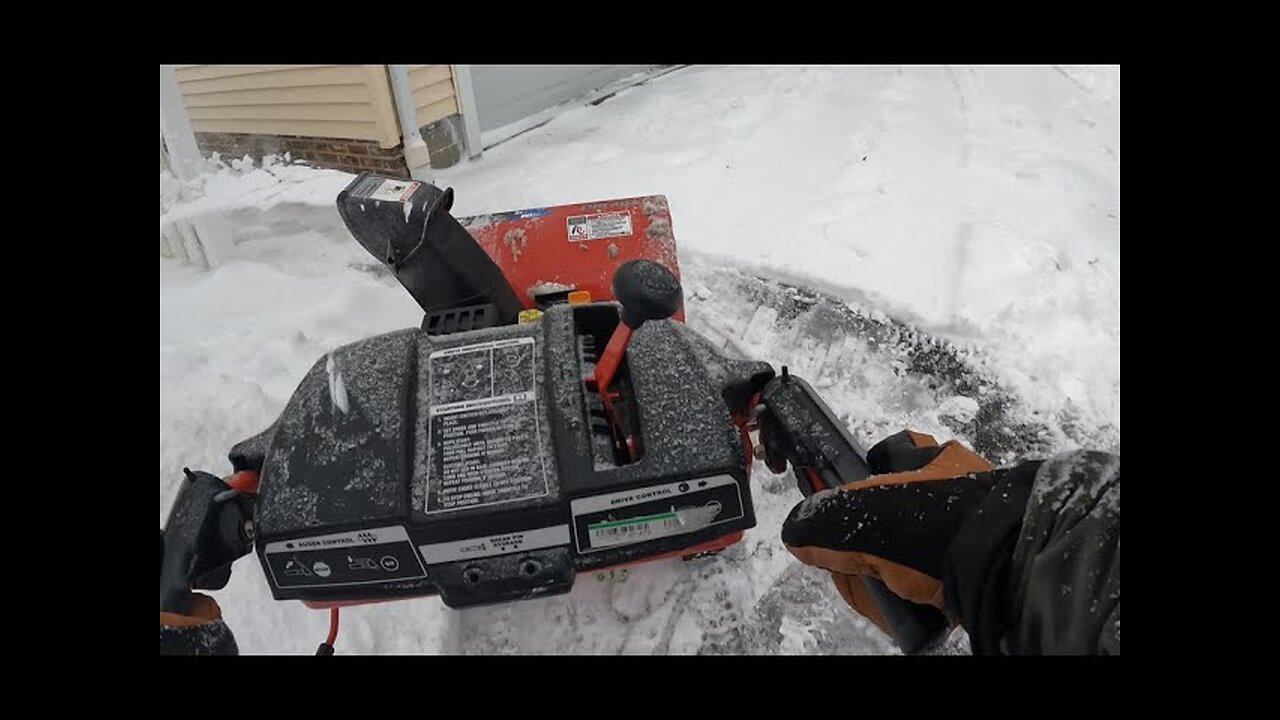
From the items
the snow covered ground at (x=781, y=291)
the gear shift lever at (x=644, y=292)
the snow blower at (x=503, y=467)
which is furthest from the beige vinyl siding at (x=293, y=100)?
the gear shift lever at (x=644, y=292)

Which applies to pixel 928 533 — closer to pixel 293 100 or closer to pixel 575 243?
pixel 575 243

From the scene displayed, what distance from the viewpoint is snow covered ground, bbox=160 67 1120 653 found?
2.36 metres

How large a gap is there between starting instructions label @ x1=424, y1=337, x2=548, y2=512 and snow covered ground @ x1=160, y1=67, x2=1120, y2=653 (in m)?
1.16

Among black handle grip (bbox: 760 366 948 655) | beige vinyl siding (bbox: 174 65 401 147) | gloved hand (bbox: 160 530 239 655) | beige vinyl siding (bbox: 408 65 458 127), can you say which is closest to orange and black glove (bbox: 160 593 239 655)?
gloved hand (bbox: 160 530 239 655)

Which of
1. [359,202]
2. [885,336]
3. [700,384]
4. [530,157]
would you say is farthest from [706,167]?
[700,384]

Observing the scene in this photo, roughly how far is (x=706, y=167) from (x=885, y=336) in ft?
7.41

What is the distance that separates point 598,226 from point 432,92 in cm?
374

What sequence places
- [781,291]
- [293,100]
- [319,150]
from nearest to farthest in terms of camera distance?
[781,291] → [293,100] → [319,150]

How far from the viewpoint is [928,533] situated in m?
1.25

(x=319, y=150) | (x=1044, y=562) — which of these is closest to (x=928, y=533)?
(x=1044, y=562)

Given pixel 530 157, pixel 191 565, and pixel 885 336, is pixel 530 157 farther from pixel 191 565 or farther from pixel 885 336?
pixel 191 565

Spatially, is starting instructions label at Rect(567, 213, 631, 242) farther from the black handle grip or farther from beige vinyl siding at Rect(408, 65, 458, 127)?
beige vinyl siding at Rect(408, 65, 458, 127)

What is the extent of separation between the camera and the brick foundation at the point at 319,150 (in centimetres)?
536

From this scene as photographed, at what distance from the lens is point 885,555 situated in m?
1.29
